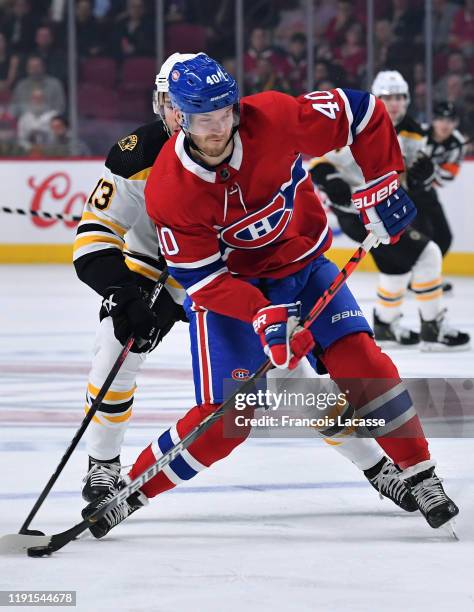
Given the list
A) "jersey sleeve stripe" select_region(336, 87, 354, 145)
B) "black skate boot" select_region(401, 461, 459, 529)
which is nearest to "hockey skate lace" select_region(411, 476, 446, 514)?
"black skate boot" select_region(401, 461, 459, 529)

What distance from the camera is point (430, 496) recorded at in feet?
9.00

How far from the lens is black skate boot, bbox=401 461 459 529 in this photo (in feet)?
8.87

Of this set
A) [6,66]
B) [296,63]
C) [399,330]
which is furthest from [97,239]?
[6,66]

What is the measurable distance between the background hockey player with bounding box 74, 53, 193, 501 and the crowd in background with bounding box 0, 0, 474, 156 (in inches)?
231

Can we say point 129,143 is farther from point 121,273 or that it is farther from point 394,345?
point 394,345

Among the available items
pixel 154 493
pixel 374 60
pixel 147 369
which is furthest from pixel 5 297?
pixel 154 493

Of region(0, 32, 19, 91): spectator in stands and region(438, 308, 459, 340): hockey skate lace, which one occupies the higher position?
region(0, 32, 19, 91): spectator in stands

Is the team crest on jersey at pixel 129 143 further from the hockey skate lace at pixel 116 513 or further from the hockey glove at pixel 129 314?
the hockey skate lace at pixel 116 513

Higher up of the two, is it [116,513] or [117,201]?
[117,201]

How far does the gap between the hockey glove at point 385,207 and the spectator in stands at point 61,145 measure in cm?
659

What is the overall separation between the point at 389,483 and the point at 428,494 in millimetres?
186

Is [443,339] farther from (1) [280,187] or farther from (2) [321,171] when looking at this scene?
(1) [280,187]

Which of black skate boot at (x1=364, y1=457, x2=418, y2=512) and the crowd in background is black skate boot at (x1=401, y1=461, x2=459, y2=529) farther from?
the crowd in background

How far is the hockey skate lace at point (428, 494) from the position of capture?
2.73 m
